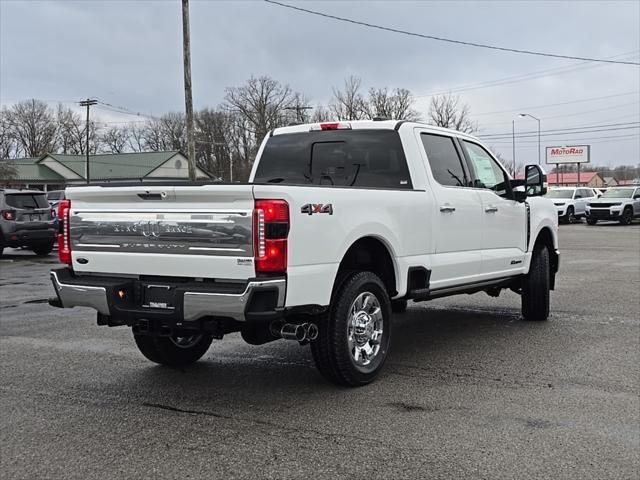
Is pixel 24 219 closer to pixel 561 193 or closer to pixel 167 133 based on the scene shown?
pixel 561 193

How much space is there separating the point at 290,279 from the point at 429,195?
2.08m

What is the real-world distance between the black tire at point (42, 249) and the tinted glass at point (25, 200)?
1.11 metres

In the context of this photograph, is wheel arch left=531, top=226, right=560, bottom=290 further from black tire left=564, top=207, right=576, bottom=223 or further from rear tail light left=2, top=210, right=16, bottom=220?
black tire left=564, top=207, right=576, bottom=223

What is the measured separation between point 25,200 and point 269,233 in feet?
51.1

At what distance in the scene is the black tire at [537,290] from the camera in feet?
25.9

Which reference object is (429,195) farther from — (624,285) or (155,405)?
(624,285)

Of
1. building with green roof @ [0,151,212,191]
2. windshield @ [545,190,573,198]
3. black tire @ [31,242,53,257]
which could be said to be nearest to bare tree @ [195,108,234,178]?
building with green roof @ [0,151,212,191]

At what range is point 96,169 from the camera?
74.5 metres

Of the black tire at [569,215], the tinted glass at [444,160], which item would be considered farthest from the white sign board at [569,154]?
the tinted glass at [444,160]

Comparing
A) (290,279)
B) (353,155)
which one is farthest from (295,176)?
(290,279)

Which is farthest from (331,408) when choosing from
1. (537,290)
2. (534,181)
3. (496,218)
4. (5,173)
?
(5,173)

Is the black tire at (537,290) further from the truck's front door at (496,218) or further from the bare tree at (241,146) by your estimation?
the bare tree at (241,146)

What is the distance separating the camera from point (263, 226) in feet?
14.0

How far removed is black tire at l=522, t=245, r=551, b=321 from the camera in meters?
7.89
